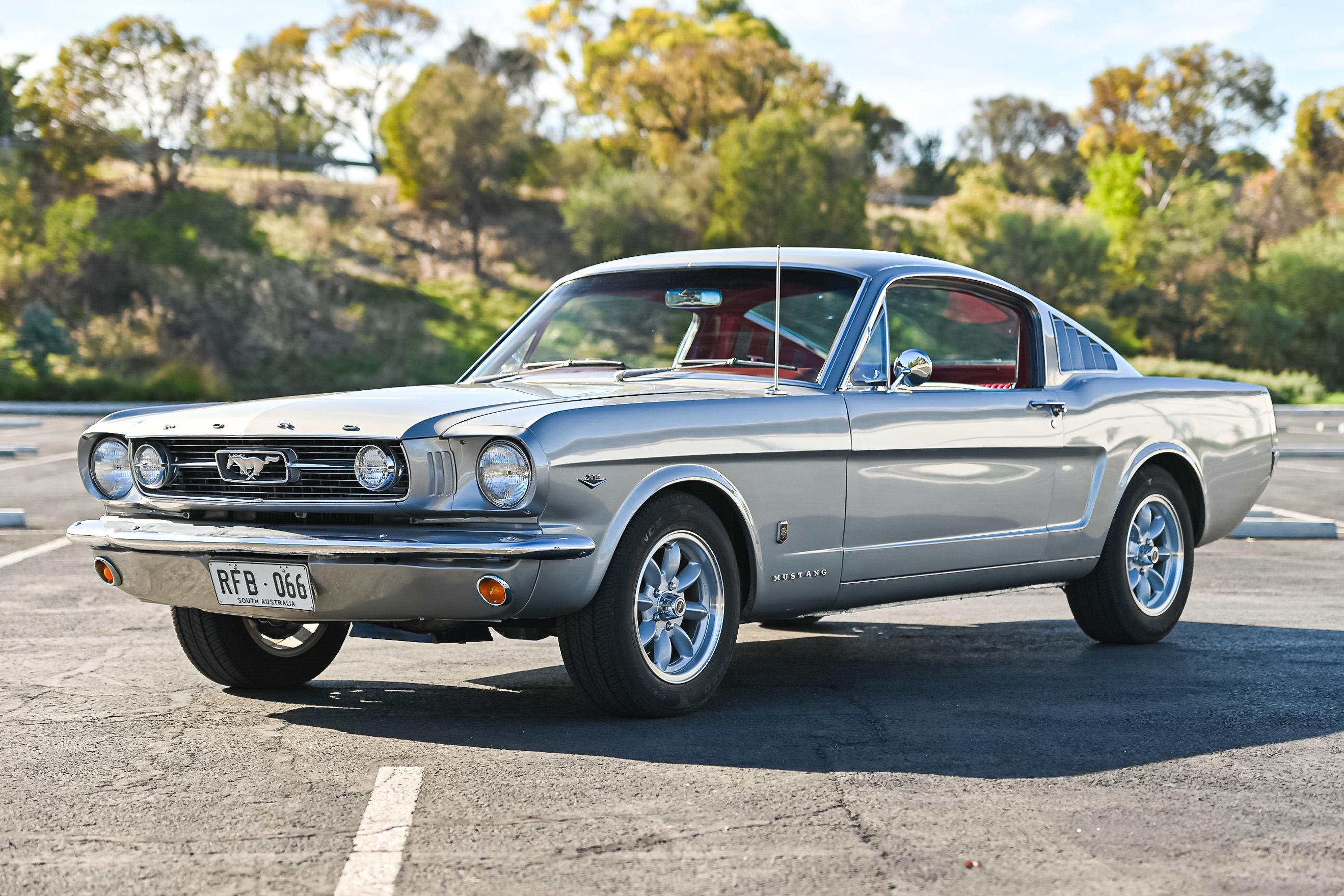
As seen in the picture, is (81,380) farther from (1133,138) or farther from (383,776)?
(1133,138)

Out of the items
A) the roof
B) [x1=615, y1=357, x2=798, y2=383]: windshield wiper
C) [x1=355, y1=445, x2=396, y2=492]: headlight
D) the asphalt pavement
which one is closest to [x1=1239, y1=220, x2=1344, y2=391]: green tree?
the asphalt pavement

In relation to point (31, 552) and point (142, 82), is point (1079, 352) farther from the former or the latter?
point (142, 82)

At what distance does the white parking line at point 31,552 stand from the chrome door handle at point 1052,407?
20.4ft

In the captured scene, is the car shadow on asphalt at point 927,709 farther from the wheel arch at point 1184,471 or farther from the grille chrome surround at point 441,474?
the grille chrome surround at point 441,474

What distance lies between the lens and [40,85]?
54781mm

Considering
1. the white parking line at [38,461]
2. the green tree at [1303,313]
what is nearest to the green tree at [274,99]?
the green tree at [1303,313]

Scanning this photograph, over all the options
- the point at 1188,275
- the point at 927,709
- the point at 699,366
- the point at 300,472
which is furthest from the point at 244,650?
the point at 1188,275

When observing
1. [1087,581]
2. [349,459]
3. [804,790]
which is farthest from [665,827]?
[1087,581]

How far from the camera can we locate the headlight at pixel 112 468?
5461 mm

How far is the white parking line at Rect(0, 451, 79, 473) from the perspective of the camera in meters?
18.1

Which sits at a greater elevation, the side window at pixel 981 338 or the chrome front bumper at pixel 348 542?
the side window at pixel 981 338

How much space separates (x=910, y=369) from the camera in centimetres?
591

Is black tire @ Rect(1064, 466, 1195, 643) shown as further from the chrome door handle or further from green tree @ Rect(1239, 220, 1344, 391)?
green tree @ Rect(1239, 220, 1344, 391)

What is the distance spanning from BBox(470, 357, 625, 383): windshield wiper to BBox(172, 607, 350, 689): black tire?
1199 millimetres
